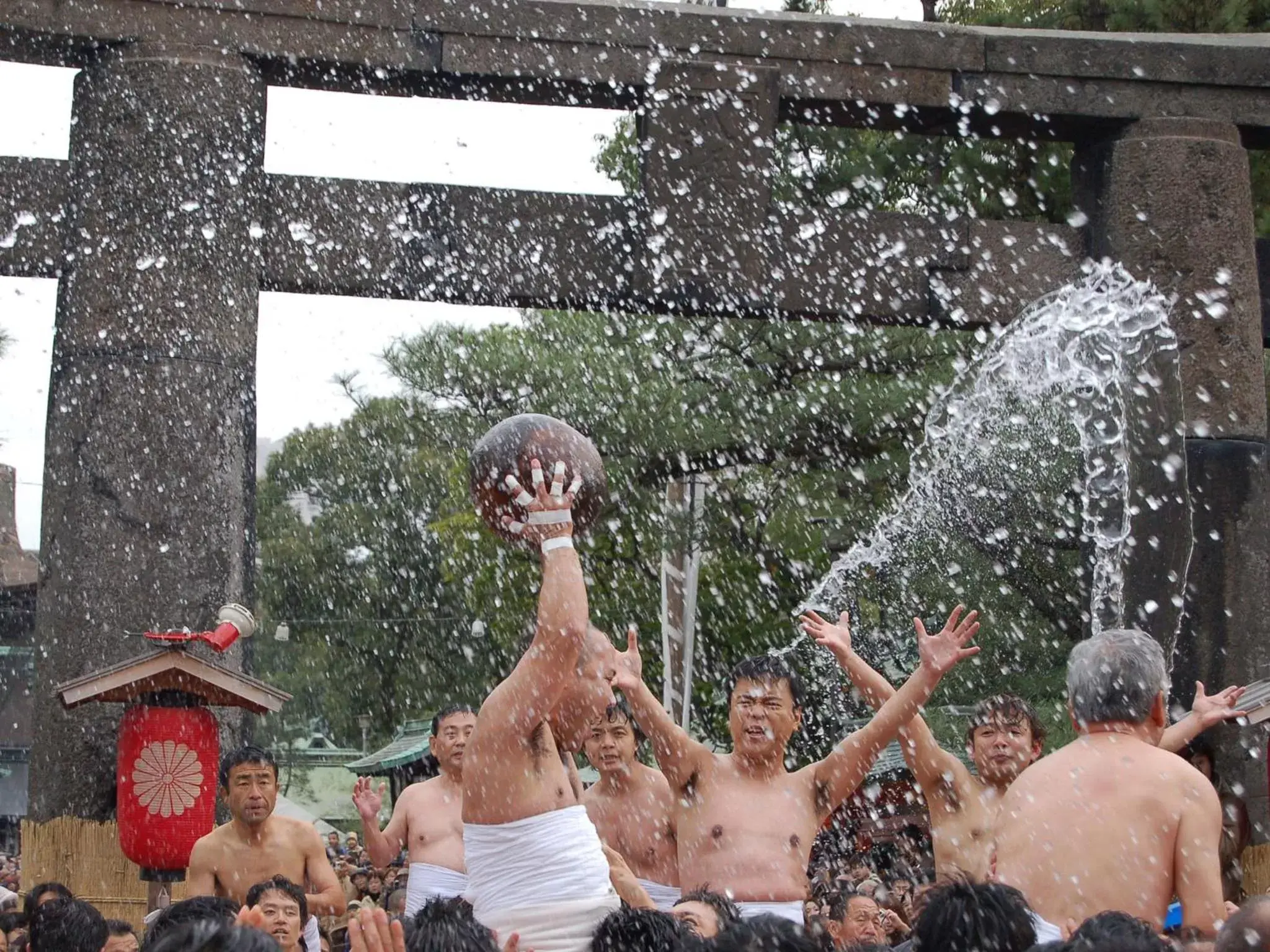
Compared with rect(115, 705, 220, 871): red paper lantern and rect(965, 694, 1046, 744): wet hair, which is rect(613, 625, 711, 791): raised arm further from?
rect(115, 705, 220, 871): red paper lantern

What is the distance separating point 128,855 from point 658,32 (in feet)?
15.8

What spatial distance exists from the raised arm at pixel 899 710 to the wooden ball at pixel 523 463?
1.15m

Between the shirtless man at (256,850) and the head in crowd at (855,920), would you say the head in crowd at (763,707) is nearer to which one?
the head in crowd at (855,920)

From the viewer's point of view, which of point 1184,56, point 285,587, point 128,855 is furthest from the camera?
point 285,587

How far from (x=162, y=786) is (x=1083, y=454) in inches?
206

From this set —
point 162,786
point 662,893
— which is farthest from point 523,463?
point 162,786

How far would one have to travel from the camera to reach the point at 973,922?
301cm

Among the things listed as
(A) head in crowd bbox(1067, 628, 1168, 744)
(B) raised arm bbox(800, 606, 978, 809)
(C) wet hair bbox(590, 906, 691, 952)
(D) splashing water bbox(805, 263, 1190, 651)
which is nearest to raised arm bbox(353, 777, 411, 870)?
(B) raised arm bbox(800, 606, 978, 809)

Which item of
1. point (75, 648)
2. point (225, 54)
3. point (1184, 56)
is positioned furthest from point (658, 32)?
point (75, 648)

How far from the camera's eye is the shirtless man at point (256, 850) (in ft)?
19.5

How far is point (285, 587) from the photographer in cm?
3053

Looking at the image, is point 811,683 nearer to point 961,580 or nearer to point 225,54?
point 961,580

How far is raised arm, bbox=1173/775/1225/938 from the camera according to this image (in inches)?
142

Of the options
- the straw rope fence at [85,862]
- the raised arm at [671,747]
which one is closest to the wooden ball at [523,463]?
the raised arm at [671,747]
